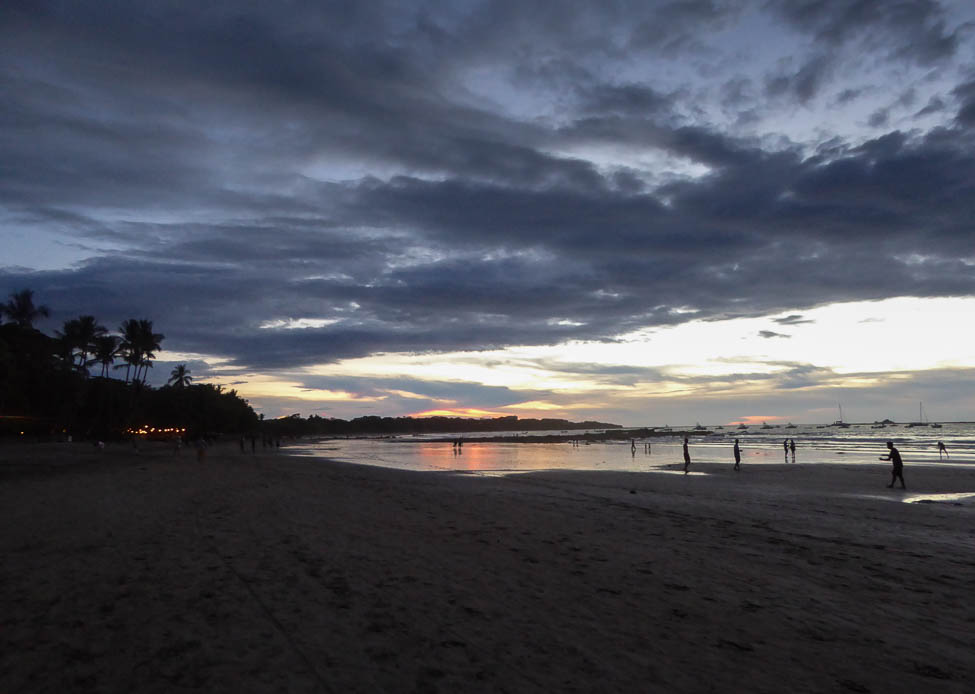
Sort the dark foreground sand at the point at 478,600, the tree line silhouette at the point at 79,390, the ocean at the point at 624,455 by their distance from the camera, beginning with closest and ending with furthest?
the dark foreground sand at the point at 478,600
the ocean at the point at 624,455
the tree line silhouette at the point at 79,390

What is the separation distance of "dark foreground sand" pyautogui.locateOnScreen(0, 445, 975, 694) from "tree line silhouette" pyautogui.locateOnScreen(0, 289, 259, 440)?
54841 millimetres

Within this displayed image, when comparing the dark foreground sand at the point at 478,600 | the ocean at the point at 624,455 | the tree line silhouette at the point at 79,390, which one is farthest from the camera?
the tree line silhouette at the point at 79,390

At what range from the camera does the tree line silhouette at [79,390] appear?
64.5 meters

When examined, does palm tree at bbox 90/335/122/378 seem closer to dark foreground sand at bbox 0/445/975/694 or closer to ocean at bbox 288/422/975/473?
ocean at bbox 288/422/975/473

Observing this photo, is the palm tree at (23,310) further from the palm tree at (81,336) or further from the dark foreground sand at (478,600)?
the dark foreground sand at (478,600)

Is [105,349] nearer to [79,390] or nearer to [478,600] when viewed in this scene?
[79,390]

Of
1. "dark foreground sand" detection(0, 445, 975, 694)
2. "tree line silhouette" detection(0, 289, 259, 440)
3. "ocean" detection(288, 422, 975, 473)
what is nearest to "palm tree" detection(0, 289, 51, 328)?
"tree line silhouette" detection(0, 289, 259, 440)

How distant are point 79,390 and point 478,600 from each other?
83.1 metres

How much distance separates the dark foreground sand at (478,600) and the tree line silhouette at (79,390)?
5484 cm

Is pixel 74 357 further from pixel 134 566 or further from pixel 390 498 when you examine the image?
pixel 134 566

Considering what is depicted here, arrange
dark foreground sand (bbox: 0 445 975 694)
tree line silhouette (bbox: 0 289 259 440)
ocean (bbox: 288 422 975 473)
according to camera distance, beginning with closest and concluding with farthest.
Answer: dark foreground sand (bbox: 0 445 975 694), ocean (bbox: 288 422 975 473), tree line silhouette (bbox: 0 289 259 440)

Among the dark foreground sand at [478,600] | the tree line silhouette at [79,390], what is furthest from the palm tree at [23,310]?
the dark foreground sand at [478,600]

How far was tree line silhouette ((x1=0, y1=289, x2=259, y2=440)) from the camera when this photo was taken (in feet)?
212

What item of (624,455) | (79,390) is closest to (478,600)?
(624,455)
